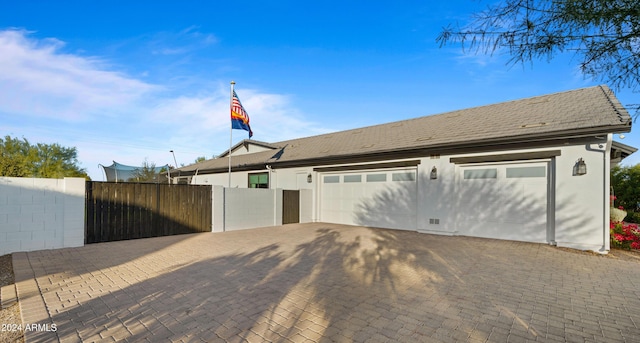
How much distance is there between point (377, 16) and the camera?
9453mm

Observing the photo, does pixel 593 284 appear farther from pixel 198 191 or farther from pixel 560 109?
pixel 198 191

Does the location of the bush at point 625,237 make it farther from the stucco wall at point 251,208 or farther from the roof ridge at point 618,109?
the stucco wall at point 251,208

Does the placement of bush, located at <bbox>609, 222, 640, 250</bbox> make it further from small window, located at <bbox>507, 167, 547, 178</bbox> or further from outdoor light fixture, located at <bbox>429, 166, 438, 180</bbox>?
outdoor light fixture, located at <bbox>429, 166, 438, 180</bbox>

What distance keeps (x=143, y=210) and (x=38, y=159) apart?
16.4 metres

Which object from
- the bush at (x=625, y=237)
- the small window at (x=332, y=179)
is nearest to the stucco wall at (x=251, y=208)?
the small window at (x=332, y=179)

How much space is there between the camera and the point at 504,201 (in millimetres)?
8625

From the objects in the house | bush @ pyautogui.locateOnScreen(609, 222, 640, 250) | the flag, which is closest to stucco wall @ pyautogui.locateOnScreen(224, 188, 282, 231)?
the house

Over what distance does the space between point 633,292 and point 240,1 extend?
39.3 feet

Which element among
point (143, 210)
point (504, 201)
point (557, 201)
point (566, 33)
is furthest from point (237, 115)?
point (566, 33)

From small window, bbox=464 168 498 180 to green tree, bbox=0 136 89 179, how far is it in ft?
59.4

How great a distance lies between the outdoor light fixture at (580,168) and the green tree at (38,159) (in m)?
20.3

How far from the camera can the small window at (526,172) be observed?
817cm

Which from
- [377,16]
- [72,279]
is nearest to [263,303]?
[72,279]

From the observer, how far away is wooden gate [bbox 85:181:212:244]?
793cm
